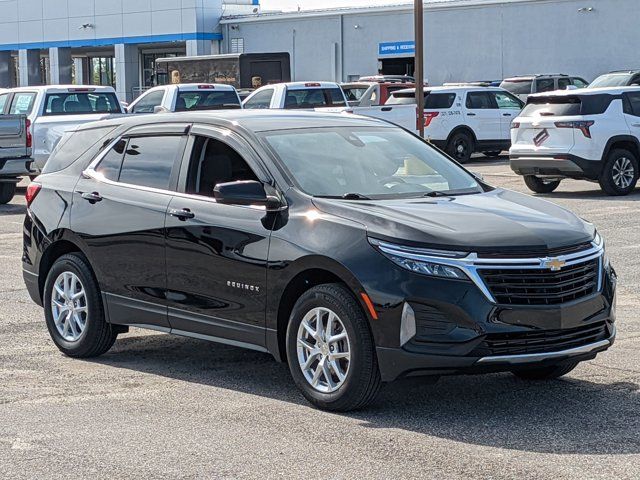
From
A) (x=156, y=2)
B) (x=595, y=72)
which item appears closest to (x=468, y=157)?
(x=595, y=72)

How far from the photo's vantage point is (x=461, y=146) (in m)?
30.3

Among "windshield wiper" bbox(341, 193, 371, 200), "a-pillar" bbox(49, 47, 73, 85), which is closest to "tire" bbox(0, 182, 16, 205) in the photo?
"windshield wiper" bbox(341, 193, 371, 200)

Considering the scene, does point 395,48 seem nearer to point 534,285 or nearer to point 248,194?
point 248,194

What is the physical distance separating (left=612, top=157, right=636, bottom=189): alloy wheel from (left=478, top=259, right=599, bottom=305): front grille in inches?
567

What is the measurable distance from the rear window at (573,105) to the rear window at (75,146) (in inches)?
508

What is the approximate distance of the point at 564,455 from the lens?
19.9ft

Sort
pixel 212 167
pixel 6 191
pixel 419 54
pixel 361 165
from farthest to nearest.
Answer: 1. pixel 419 54
2. pixel 6 191
3. pixel 212 167
4. pixel 361 165

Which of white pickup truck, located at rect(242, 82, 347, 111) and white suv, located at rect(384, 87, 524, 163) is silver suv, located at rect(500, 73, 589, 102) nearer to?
white suv, located at rect(384, 87, 524, 163)

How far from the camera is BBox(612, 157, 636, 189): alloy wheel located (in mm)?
20875

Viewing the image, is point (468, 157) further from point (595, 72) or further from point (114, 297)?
point (114, 297)

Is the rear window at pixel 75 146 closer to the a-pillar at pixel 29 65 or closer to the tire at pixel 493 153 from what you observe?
the tire at pixel 493 153

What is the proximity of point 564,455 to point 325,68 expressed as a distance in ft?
168

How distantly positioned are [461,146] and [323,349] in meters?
23.8

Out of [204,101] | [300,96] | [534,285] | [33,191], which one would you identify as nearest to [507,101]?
[300,96]
